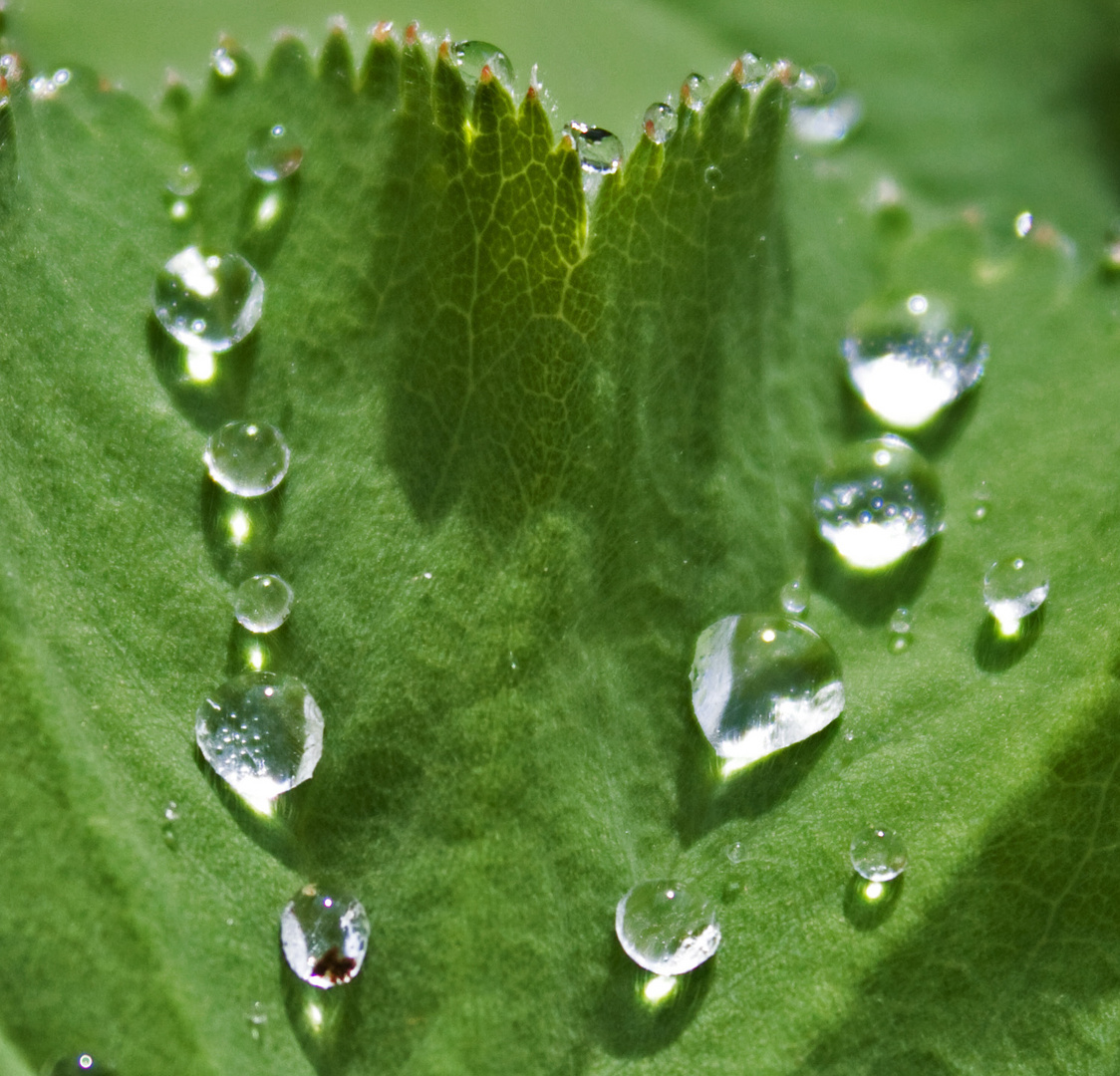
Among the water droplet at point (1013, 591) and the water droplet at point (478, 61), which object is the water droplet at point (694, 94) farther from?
the water droplet at point (1013, 591)

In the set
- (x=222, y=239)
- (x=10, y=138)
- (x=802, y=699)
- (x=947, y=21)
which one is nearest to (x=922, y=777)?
(x=802, y=699)

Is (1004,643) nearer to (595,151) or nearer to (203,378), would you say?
(595,151)

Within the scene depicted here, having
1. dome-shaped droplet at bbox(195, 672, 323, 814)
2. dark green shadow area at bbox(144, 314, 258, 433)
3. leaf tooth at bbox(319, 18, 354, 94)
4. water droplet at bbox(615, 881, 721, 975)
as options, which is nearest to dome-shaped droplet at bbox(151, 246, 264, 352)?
dark green shadow area at bbox(144, 314, 258, 433)

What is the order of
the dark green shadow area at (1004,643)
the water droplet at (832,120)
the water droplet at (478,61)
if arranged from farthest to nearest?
the water droplet at (832,120) < the dark green shadow area at (1004,643) < the water droplet at (478,61)

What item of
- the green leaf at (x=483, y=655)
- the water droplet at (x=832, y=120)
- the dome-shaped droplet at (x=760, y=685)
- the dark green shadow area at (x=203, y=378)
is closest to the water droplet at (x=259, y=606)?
the green leaf at (x=483, y=655)

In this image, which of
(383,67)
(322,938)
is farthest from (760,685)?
(383,67)

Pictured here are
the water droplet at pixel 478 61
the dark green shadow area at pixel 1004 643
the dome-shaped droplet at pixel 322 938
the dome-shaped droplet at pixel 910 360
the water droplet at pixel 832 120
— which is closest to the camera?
the dome-shaped droplet at pixel 322 938
